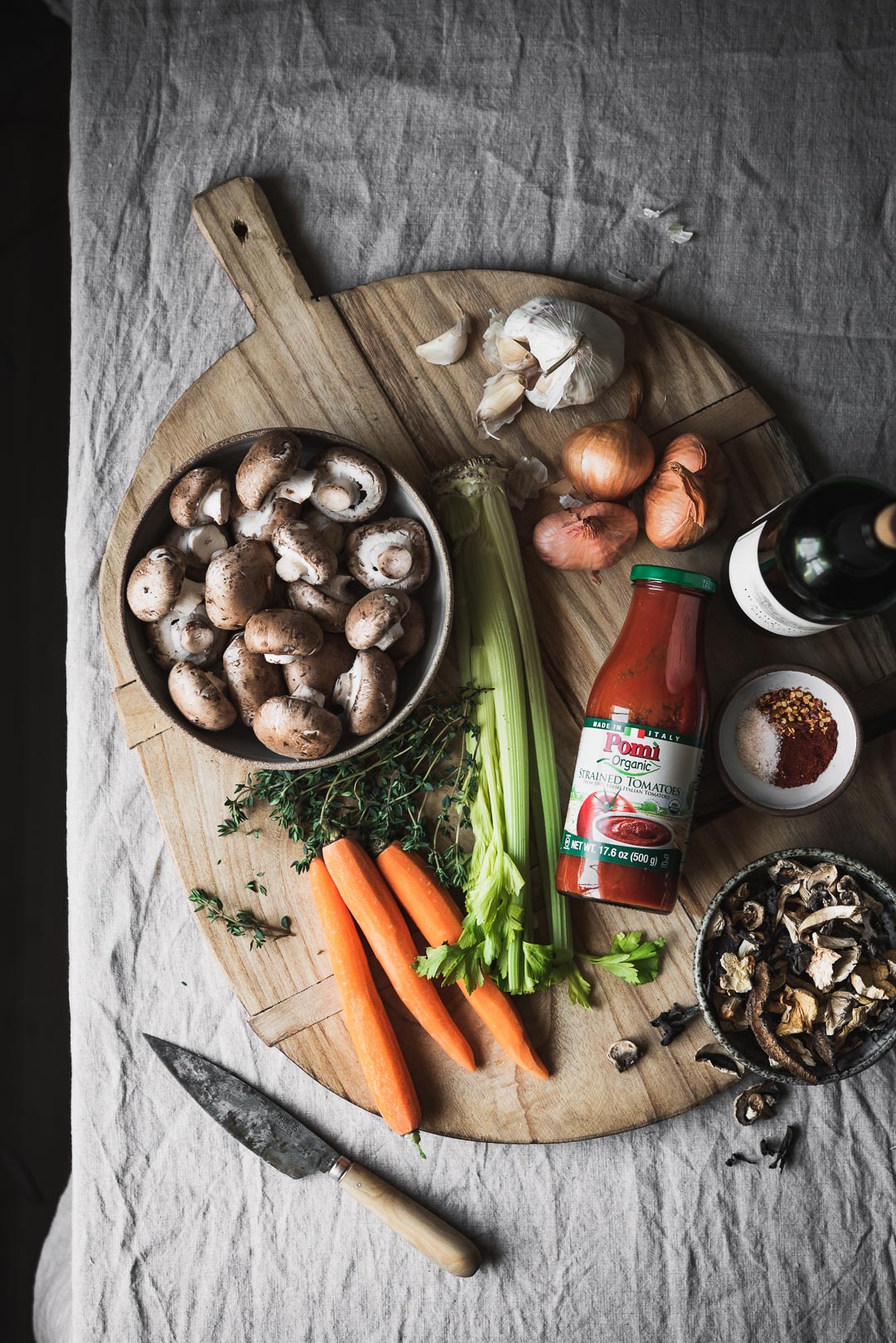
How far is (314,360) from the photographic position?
176 cm

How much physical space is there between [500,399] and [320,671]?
2.02ft

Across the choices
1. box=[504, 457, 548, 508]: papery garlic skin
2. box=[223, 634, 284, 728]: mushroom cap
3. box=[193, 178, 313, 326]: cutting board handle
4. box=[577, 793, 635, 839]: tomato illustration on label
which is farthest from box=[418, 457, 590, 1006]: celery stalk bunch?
box=[193, 178, 313, 326]: cutting board handle

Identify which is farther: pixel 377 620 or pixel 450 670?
pixel 450 670

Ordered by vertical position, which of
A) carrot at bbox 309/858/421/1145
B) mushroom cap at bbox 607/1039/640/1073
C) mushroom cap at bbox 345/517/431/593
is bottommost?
mushroom cap at bbox 607/1039/640/1073

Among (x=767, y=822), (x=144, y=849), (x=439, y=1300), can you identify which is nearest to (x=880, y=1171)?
(x=767, y=822)

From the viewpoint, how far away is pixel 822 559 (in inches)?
56.7

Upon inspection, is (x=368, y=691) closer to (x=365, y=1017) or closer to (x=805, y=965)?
(x=365, y=1017)

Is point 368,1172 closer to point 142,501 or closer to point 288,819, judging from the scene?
point 288,819

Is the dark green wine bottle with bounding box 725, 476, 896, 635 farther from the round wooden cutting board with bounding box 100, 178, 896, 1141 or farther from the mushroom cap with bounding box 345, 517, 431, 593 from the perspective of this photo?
the mushroom cap with bounding box 345, 517, 431, 593

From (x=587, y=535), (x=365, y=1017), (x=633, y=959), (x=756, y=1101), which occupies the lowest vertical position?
(x=756, y=1101)

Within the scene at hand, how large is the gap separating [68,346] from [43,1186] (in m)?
2.07

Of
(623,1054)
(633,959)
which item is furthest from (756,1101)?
(633,959)

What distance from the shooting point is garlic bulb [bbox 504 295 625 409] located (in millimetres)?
1665

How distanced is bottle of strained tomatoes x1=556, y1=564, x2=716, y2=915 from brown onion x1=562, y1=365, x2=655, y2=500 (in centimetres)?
17
